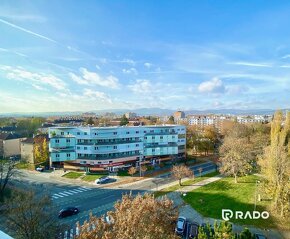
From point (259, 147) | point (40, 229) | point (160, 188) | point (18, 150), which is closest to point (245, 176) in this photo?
point (259, 147)

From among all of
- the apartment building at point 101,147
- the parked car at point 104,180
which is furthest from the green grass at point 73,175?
the parked car at point 104,180

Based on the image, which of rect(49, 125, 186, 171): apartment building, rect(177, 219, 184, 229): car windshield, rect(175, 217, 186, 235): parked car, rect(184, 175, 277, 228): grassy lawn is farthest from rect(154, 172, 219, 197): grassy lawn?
rect(49, 125, 186, 171): apartment building

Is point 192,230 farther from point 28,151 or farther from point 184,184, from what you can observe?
point 28,151

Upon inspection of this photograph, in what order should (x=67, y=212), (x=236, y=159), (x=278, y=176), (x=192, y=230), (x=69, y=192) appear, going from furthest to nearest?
(x=236, y=159)
(x=69, y=192)
(x=67, y=212)
(x=278, y=176)
(x=192, y=230)

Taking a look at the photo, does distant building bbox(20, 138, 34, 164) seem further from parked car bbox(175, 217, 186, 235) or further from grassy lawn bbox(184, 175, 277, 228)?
parked car bbox(175, 217, 186, 235)

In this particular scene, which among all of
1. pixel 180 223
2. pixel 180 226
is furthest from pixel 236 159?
pixel 180 226

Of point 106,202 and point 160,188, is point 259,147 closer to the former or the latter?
point 160,188

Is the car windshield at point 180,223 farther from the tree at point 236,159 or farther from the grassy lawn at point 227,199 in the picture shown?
the tree at point 236,159
